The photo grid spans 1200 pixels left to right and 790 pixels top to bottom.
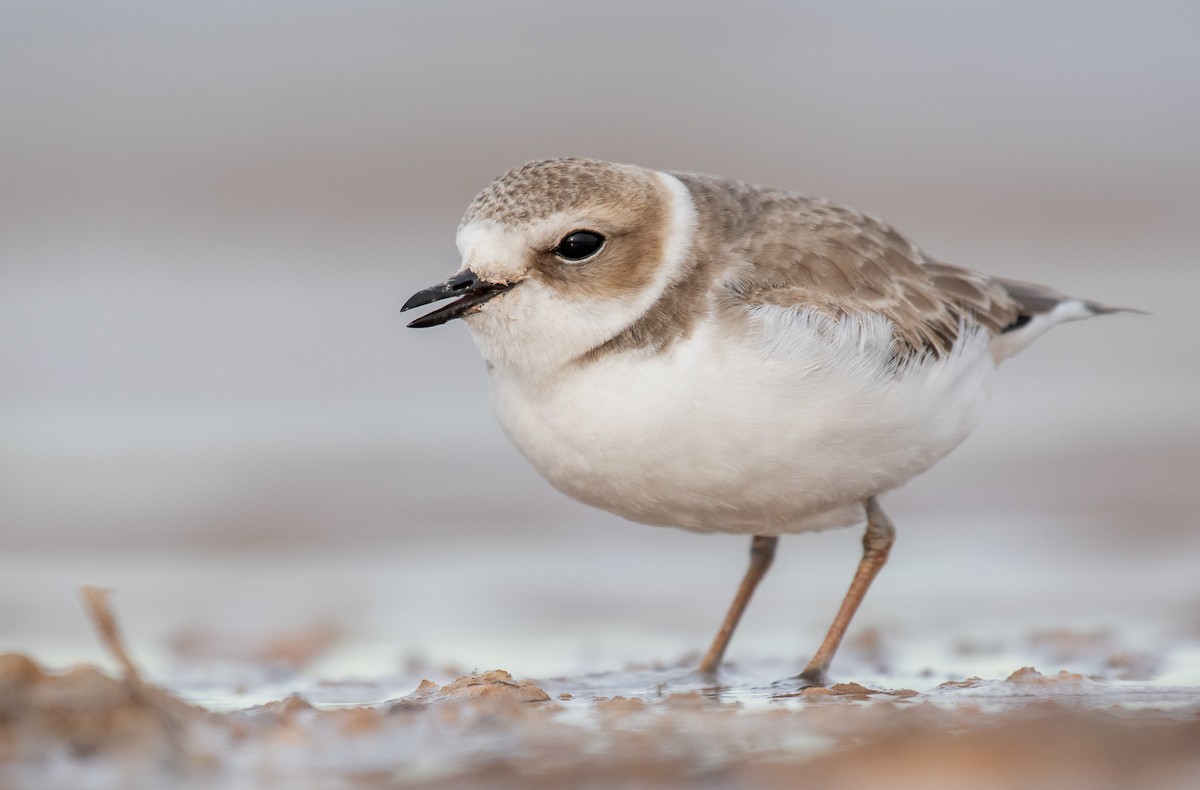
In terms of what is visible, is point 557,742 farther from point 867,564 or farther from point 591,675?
point 867,564

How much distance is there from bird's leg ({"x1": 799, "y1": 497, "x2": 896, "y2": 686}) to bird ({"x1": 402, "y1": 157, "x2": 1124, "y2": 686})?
1cm

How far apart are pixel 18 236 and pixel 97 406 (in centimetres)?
456

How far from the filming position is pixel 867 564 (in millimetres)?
4809

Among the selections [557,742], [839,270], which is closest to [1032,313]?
[839,270]

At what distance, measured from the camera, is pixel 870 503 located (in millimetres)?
4695

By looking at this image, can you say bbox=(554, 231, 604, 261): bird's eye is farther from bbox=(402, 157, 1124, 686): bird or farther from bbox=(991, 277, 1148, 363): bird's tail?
bbox=(991, 277, 1148, 363): bird's tail

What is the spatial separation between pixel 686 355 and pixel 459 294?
68 centimetres

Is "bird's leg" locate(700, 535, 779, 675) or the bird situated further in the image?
"bird's leg" locate(700, 535, 779, 675)

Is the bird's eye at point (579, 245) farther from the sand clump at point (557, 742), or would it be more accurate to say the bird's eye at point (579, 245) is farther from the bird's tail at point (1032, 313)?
the bird's tail at point (1032, 313)

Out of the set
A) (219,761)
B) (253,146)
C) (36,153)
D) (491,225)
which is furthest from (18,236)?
(219,761)

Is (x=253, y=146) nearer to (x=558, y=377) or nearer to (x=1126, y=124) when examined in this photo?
(x=1126, y=124)

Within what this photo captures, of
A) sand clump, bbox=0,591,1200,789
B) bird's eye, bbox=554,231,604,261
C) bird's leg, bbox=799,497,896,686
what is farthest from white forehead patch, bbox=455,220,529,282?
bird's leg, bbox=799,497,896,686

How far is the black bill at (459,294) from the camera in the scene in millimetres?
4121

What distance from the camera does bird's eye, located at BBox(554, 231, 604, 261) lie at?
4.21 metres
